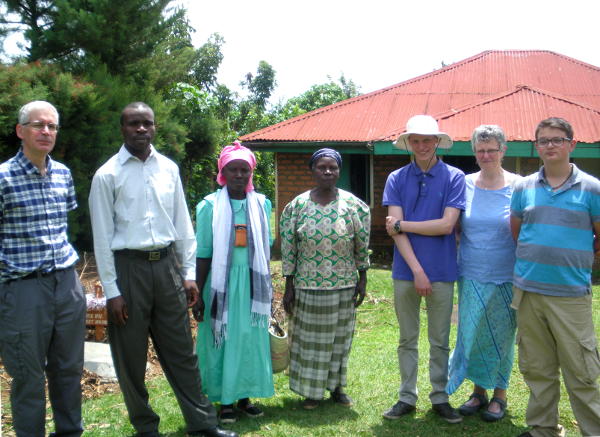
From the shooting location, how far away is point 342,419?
14.1 feet

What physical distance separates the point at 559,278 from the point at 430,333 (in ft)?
3.47

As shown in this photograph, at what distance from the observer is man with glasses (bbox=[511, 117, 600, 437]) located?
3.58m

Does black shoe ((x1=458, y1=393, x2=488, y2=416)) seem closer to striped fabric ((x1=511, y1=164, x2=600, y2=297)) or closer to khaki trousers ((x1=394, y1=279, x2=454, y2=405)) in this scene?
khaki trousers ((x1=394, y1=279, x2=454, y2=405))

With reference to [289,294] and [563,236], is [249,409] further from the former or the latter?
[563,236]

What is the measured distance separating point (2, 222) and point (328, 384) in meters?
2.54

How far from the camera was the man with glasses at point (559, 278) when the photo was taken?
141 inches

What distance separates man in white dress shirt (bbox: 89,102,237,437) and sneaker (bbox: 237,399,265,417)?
1.32 ft

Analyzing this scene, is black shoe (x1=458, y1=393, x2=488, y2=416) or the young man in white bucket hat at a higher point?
the young man in white bucket hat

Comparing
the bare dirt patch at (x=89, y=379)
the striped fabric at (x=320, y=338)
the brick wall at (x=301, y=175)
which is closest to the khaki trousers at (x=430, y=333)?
the striped fabric at (x=320, y=338)

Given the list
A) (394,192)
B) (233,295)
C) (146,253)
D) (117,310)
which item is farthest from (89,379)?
(394,192)

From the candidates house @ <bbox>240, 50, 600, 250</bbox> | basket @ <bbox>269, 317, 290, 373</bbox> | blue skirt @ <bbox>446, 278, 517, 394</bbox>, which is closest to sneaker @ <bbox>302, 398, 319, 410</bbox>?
basket @ <bbox>269, 317, 290, 373</bbox>

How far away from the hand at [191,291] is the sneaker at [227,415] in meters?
0.84

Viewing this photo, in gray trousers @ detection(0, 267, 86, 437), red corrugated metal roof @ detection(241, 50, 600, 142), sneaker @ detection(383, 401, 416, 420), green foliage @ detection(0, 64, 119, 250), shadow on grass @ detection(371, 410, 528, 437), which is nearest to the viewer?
gray trousers @ detection(0, 267, 86, 437)

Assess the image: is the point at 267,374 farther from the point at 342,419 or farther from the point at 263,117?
the point at 263,117
